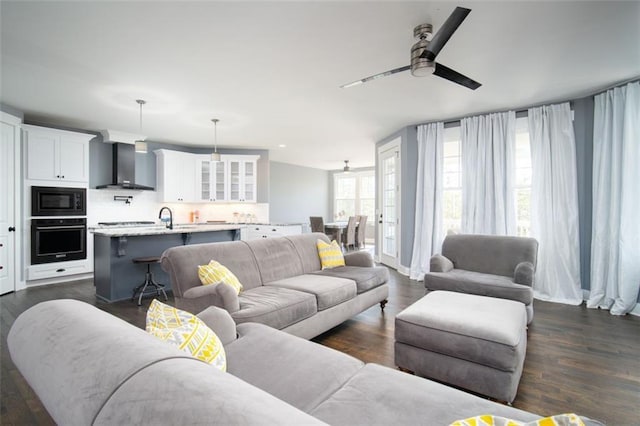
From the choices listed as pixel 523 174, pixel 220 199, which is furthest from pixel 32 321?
pixel 220 199

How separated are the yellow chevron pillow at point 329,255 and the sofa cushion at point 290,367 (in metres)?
2.06

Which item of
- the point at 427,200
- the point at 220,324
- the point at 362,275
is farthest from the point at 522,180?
the point at 220,324

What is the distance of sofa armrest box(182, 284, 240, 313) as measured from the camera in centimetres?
225

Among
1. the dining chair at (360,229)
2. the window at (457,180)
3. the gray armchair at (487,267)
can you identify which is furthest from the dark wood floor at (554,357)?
the dining chair at (360,229)

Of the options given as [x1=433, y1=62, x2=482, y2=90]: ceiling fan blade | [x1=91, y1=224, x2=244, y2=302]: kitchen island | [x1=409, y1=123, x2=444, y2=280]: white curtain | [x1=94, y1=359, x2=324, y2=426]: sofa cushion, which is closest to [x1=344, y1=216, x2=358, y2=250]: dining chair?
[x1=409, y1=123, x2=444, y2=280]: white curtain

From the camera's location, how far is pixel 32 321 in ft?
3.29

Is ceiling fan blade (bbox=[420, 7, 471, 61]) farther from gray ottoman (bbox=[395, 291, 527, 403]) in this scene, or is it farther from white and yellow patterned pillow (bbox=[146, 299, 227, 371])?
white and yellow patterned pillow (bbox=[146, 299, 227, 371])

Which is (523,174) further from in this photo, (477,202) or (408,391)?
(408,391)

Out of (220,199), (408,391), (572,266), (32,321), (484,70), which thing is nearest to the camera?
(32,321)

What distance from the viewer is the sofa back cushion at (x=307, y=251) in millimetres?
3639

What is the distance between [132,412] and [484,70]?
385 centimetres

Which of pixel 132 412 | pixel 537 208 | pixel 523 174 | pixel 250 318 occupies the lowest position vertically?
pixel 250 318

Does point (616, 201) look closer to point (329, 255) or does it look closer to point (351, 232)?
point (329, 255)

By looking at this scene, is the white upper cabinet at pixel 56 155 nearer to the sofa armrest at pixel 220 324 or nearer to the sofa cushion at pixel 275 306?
the sofa cushion at pixel 275 306
